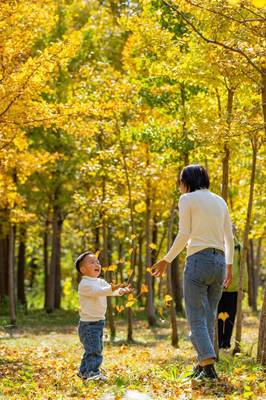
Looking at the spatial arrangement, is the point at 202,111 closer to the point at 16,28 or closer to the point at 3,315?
the point at 16,28

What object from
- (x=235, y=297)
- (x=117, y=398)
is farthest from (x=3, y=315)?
(x=117, y=398)

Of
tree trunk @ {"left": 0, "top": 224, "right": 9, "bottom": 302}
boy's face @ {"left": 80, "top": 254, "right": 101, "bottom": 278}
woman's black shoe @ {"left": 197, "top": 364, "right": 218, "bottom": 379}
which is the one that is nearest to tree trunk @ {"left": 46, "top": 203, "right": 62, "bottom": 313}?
tree trunk @ {"left": 0, "top": 224, "right": 9, "bottom": 302}

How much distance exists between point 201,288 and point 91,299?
5.98 ft

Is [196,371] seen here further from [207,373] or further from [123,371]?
[123,371]

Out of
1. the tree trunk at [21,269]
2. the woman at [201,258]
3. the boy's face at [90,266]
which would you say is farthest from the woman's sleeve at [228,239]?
the tree trunk at [21,269]

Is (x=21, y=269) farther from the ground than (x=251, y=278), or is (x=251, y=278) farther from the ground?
(x=21, y=269)

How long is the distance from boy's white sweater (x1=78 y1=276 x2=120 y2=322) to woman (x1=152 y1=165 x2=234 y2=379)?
1.43 meters

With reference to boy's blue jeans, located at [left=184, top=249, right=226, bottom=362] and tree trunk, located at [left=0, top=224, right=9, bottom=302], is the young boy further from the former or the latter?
tree trunk, located at [left=0, top=224, right=9, bottom=302]

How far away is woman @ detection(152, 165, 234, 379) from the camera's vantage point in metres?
6.86

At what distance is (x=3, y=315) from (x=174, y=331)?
11919 millimetres

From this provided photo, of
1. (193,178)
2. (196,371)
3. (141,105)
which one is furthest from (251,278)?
(193,178)

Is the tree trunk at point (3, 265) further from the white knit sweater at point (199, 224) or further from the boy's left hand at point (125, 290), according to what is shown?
the white knit sweater at point (199, 224)

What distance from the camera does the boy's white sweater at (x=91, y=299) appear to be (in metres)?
8.30

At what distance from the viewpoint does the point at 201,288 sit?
6926mm
